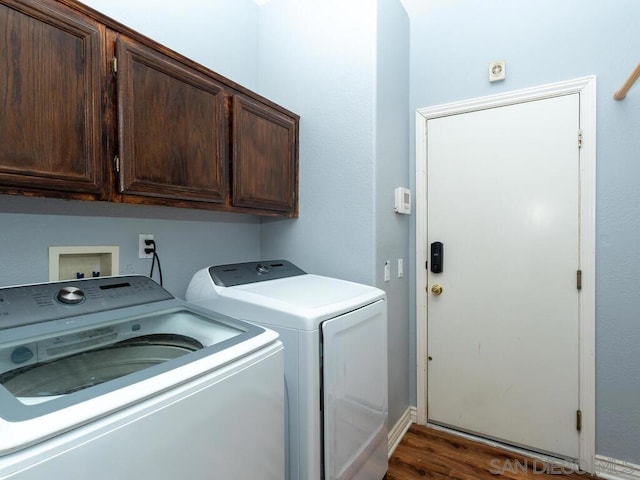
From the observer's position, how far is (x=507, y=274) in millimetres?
2047

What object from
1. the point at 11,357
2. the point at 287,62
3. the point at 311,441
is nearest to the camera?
the point at 11,357

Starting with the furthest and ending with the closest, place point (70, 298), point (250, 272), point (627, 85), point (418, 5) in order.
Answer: point (418, 5), point (250, 272), point (627, 85), point (70, 298)

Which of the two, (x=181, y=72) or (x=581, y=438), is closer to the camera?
(x=181, y=72)

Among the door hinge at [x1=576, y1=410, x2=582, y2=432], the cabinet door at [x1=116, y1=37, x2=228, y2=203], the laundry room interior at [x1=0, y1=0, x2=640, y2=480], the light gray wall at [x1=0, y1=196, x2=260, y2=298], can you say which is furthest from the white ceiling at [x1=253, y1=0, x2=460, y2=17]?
the door hinge at [x1=576, y1=410, x2=582, y2=432]

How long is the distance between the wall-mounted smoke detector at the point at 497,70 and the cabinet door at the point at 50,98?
2004 millimetres

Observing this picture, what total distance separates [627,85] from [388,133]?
112 centimetres

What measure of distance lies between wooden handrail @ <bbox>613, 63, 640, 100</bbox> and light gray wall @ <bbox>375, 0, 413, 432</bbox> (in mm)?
1078

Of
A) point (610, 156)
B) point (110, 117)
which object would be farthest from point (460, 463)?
point (110, 117)

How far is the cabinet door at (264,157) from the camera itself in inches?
65.0

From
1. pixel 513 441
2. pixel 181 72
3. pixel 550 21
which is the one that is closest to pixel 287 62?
pixel 181 72

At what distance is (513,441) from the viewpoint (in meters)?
2.05

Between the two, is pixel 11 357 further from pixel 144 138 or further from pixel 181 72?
pixel 181 72

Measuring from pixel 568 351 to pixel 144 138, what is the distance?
2353mm

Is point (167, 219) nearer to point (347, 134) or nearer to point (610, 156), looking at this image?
point (347, 134)
